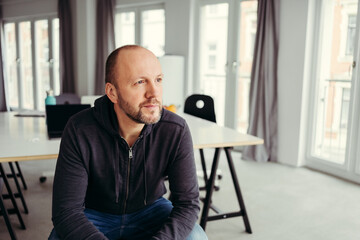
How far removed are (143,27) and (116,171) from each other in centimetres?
475

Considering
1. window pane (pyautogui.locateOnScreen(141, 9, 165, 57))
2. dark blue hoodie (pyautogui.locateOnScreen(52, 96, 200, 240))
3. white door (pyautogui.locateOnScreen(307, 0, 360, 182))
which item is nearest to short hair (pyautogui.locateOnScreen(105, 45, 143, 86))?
dark blue hoodie (pyautogui.locateOnScreen(52, 96, 200, 240))

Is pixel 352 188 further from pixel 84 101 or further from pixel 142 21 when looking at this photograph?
pixel 142 21

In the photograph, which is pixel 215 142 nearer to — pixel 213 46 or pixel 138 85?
pixel 138 85

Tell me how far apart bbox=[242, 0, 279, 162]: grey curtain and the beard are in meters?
3.09

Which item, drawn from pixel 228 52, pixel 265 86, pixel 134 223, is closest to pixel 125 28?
pixel 228 52

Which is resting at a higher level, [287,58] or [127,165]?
[287,58]

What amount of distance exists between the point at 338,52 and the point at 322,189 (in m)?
1.53

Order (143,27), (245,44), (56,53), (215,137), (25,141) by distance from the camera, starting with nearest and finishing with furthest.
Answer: (25,141), (215,137), (245,44), (143,27), (56,53)

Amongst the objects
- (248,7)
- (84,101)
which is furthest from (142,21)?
(84,101)

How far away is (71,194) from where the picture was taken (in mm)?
1350

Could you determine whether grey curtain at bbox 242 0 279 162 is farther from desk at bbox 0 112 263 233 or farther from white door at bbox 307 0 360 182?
desk at bbox 0 112 263 233

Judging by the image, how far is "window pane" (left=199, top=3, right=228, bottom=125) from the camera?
492 centimetres

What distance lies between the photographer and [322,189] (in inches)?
135

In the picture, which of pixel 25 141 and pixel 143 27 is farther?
pixel 143 27
